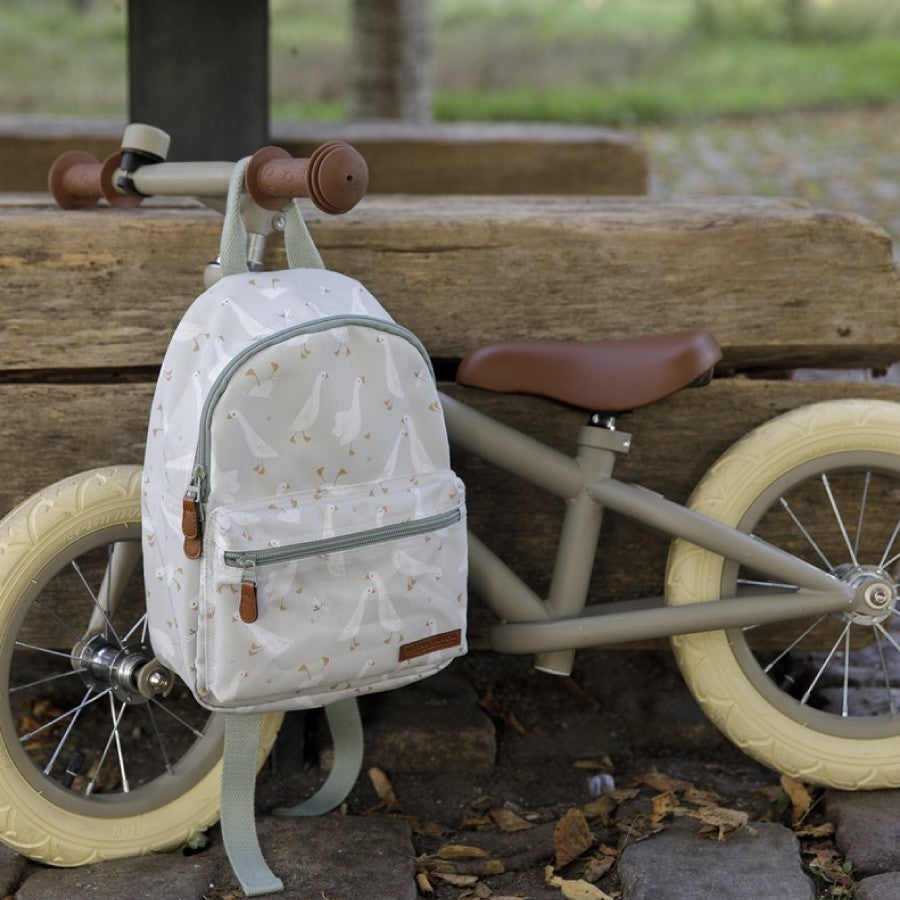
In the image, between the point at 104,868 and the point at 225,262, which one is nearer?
the point at 225,262

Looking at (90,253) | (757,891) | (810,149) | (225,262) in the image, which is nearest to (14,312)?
(90,253)

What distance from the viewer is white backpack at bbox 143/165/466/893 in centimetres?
211

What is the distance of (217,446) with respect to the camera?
6.87 feet

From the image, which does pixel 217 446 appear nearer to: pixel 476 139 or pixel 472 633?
pixel 472 633

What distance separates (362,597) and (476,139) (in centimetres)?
271

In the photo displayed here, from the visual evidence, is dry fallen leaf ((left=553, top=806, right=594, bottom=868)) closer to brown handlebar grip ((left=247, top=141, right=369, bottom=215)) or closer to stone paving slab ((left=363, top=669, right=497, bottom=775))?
stone paving slab ((left=363, top=669, right=497, bottom=775))

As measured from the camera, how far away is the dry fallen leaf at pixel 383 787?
9.34 ft

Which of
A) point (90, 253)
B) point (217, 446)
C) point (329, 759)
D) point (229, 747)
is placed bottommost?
point (329, 759)

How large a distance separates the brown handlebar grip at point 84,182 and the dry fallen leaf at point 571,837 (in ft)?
4.74

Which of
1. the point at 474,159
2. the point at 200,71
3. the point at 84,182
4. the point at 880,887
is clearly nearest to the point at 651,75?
the point at 474,159

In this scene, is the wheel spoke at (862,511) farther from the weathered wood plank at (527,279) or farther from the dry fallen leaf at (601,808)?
the dry fallen leaf at (601,808)

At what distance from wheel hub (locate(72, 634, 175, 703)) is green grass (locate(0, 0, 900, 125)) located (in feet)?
30.0

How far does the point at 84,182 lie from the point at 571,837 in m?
1.58

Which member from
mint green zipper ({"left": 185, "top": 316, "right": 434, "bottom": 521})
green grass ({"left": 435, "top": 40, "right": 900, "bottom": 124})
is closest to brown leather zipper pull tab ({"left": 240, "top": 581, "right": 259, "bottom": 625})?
mint green zipper ({"left": 185, "top": 316, "right": 434, "bottom": 521})
